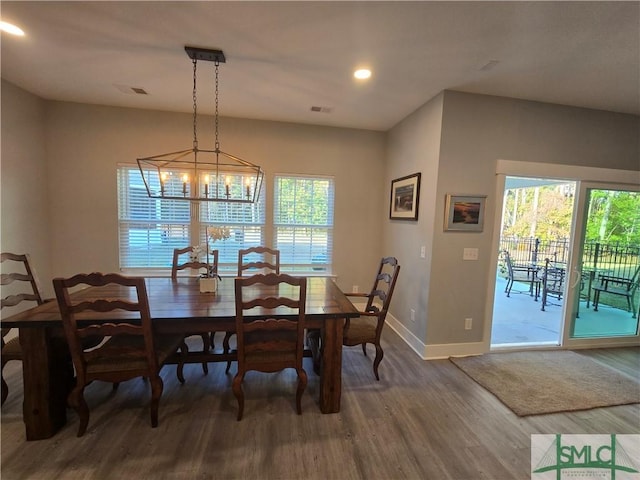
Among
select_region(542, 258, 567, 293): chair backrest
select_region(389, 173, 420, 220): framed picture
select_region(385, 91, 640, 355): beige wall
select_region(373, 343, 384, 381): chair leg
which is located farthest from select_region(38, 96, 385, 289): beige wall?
select_region(542, 258, 567, 293): chair backrest

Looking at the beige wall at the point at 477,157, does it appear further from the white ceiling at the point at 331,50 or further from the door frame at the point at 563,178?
the white ceiling at the point at 331,50

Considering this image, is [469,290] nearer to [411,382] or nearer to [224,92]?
[411,382]

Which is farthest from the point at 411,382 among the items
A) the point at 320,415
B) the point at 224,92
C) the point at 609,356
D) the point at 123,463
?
the point at 224,92

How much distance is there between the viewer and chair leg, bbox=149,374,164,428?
1.87 metres

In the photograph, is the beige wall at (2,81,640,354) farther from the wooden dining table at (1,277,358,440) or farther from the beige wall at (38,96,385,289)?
the wooden dining table at (1,277,358,440)

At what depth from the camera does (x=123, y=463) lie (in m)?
1.64

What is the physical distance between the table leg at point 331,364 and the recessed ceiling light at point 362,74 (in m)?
2.15

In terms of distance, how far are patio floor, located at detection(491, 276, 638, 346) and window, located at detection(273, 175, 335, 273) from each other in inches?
101

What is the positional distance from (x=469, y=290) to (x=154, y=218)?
408cm

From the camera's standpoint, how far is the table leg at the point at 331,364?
2.09 metres

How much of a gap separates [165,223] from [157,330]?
2.30m

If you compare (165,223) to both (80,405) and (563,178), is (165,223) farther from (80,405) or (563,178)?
(563,178)

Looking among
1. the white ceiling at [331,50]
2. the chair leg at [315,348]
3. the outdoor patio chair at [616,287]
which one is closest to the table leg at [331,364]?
the chair leg at [315,348]

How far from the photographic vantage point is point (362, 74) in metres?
2.54
